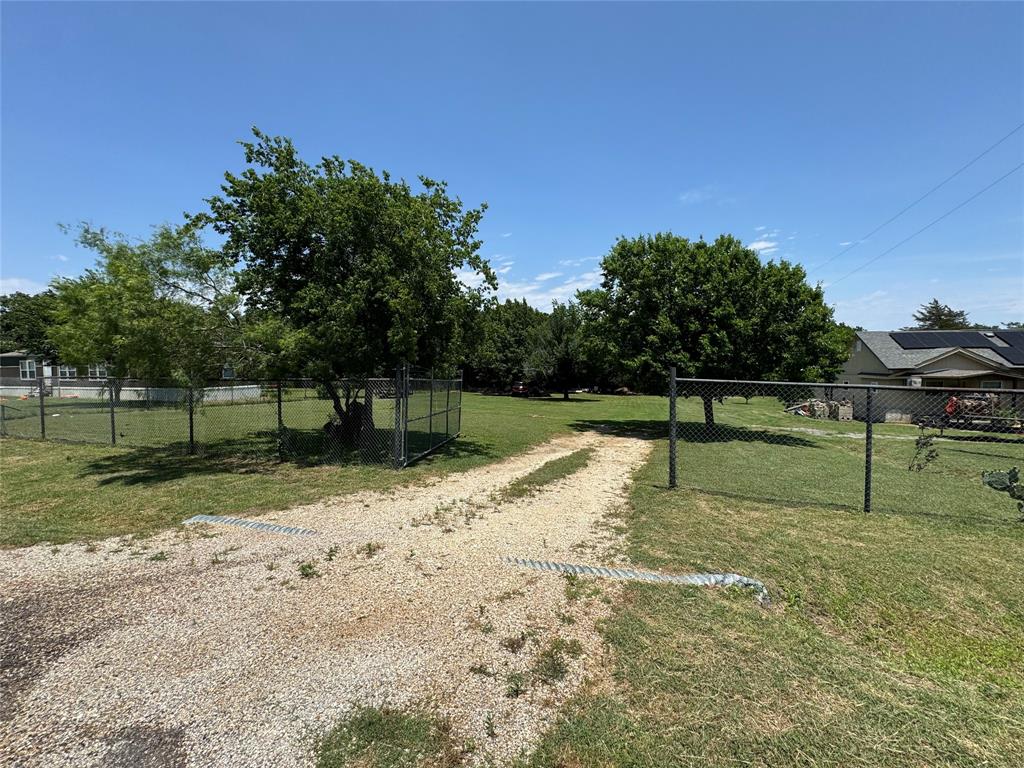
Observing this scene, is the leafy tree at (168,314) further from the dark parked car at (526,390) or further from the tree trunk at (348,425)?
the dark parked car at (526,390)

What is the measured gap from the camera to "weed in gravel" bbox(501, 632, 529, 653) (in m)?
3.04

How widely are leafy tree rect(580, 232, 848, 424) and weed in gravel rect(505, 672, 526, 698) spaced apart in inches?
490

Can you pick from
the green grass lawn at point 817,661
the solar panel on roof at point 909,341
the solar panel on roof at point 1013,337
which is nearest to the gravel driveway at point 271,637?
the green grass lawn at point 817,661

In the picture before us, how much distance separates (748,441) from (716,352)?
2839 millimetres

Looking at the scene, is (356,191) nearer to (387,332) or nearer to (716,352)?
(387,332)

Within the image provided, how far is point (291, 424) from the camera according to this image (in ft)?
51.2

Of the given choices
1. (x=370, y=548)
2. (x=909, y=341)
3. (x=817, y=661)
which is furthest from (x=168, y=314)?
(x=909, y=341)

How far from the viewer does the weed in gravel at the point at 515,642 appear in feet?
9.99

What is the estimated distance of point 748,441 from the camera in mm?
14086

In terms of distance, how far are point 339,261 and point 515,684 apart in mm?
8484

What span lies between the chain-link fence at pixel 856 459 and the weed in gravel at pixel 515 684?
4.73m

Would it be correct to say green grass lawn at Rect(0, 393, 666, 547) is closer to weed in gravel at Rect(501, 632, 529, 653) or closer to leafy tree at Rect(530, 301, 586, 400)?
weed in gravel at Rect(501, 632, 529, 653)

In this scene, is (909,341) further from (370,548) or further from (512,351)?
(370,548)

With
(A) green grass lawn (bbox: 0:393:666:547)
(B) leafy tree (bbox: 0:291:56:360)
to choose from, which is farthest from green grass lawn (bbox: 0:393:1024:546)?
(B) leafy tree (bbox: 0:291:56:360)
